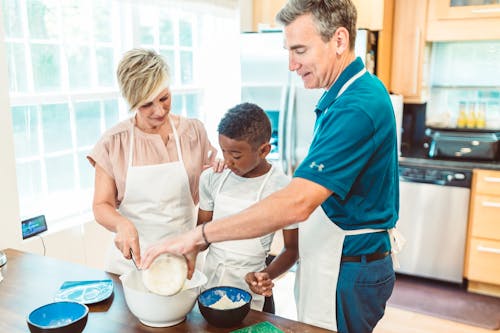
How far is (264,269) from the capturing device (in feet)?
5.08

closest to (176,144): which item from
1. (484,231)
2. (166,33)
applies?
(166,33)

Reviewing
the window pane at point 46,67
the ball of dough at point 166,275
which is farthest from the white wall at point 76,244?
the ball of dough at point 166,275

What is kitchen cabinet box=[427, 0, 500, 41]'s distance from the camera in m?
3.21

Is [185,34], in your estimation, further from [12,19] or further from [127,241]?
[127,241]

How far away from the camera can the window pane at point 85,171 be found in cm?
266

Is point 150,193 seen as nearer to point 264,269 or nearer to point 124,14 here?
point 264,269

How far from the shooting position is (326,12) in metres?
1.25

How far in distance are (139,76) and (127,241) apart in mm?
529

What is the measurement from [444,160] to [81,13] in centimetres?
251

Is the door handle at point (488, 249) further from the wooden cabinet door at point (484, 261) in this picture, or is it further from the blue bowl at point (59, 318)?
the blue bowl at point (59, 318)

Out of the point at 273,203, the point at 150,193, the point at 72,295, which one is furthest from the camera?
the point at 150,193

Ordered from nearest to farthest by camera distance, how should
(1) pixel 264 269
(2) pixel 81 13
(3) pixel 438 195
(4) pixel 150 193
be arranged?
A: (1) pixel 264 269 < (4) pixel 150 193 < (2) pixel 81 13 < (3) pixel 438 195

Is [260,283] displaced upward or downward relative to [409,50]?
downward

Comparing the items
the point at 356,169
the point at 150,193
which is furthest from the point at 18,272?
the point at 356,169
